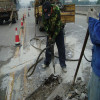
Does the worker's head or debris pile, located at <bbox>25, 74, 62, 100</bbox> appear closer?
debris pile, located at <bbox>25, 74, 62, 100</bbox>

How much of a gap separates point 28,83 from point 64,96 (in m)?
1.08

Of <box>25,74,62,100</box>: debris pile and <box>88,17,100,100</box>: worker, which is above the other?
<box>88,17,100,100</box>: worker

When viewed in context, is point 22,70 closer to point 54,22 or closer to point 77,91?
point 54,22

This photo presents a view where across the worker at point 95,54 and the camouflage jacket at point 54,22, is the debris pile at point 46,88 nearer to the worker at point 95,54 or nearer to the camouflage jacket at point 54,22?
the camouflage jacket at point 54,22

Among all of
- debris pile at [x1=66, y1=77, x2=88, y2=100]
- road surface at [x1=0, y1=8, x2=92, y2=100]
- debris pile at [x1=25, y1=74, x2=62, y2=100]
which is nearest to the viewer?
debris pile at [x1=66, y1=77, x2=88, y2=100]

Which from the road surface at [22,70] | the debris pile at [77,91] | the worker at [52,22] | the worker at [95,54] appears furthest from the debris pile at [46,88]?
the worker at [95,54]

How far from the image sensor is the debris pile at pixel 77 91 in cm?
346

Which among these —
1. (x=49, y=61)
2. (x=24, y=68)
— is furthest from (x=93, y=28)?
(x=24, y=68)

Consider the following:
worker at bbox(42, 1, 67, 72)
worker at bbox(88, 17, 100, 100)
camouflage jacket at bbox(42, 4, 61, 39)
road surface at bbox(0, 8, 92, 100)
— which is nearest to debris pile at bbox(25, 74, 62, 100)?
road surface at bbox(0, 8, 92, 100)

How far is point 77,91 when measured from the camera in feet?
11.9

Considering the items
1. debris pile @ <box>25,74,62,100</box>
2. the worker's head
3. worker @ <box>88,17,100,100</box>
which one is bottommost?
debris pile @ <box>25,74,62,100</box>

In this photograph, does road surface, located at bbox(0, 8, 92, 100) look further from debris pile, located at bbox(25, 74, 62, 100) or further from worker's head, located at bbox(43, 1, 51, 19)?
worker's head, located at bbox(43, 1, 51, 19)

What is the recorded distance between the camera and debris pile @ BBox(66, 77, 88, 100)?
3.46 meters

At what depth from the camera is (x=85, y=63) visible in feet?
17.8
